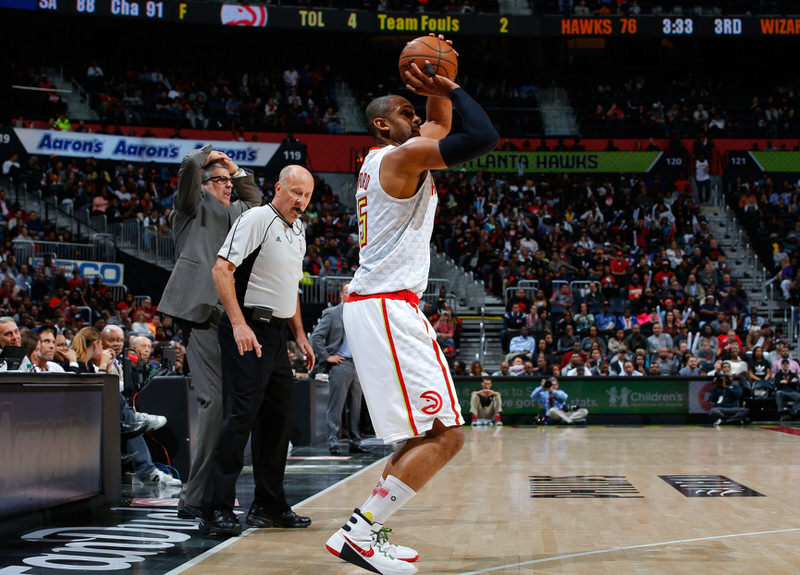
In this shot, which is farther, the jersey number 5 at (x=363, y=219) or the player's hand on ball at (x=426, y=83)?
the jersey number 5 at (x=363, y=219)

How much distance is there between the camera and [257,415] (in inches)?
194

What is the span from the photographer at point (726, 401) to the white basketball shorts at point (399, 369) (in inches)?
495

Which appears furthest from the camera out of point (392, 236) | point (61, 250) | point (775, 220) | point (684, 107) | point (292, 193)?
point (684, 107)

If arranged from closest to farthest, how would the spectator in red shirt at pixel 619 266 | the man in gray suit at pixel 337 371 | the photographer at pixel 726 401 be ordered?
the man in gray suit at pixel 337 371 → the photographer at pixel 726 401 → the spectator in red shirt at pixel 619 266

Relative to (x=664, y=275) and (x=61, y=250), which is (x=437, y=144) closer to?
(x=61, y=250)

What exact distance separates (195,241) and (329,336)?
200 inches

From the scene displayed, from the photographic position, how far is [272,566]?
3758 mm

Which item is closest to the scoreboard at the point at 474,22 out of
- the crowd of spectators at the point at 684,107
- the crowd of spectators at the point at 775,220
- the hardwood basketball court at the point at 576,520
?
the crowd of spectators at the point at 684,107

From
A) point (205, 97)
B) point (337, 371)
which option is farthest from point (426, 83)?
point (205, 97)

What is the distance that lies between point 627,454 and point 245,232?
577 cm

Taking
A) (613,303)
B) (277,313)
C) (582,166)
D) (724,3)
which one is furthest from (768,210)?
(277,313)

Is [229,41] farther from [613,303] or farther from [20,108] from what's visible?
[613,303]

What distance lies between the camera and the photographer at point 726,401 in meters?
15.0

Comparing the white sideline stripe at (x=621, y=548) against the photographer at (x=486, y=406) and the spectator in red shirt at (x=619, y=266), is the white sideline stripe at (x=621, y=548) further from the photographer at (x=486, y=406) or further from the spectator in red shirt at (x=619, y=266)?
the spectator in red shirt at (x=619, y=266)
